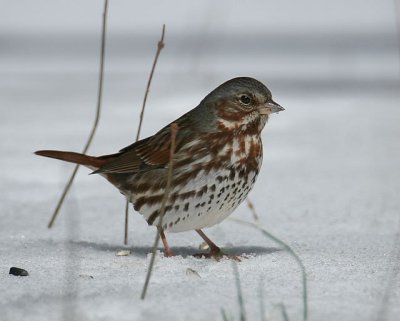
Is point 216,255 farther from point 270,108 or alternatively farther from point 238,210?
point 238,210

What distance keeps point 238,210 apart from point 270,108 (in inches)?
60.4

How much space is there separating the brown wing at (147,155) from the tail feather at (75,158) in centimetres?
4

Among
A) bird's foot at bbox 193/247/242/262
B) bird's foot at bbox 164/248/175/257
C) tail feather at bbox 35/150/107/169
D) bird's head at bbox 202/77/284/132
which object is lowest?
bird's foot at bbox 164/248/175/257

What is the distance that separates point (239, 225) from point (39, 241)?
1.23 m

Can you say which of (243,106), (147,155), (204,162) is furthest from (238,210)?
(204,162)

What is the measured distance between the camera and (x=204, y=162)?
162 inches

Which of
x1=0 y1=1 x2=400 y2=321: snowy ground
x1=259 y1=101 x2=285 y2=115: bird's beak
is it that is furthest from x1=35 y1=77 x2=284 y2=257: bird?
x1=0 y1=1 x2=400 y2=321: snowy ground

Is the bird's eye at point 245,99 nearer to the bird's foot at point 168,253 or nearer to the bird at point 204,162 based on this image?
the bird at point 204,162

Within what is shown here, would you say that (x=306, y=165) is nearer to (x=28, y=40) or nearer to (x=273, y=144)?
(x=273, y=144)

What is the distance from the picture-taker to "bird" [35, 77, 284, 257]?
13.5 feet

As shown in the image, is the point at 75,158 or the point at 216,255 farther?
the point at 75,158

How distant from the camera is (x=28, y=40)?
12.4 meters

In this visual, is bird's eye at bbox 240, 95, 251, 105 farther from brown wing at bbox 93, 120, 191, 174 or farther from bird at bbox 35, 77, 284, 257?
brown wing at bbox 93, 120, 191, 174

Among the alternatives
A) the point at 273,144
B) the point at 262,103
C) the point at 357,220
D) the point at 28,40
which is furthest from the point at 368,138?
the point at 28,40
